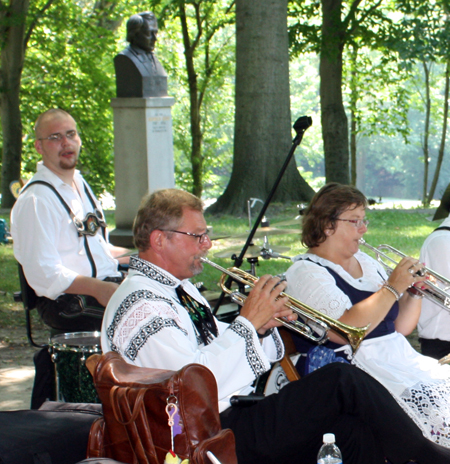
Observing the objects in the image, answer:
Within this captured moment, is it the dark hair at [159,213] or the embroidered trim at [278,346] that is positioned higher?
the dark hair at [159,213]

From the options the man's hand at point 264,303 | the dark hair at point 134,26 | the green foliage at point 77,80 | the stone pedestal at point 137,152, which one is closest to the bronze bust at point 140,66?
the dark hair at point 134,26

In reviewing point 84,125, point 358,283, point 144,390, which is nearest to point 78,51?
point 84,125

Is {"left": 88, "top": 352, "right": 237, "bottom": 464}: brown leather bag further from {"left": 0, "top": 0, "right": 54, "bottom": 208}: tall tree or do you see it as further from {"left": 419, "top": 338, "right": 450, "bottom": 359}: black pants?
{"left": 0, "top": 0, "right": 54, "bottom": 208}: tall tree

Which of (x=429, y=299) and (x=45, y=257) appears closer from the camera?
(x=429, y=299)

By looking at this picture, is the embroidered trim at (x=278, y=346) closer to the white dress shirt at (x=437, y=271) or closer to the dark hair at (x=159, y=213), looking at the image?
the dark hair at (x=159, y=213)

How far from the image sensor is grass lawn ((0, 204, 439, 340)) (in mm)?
7414

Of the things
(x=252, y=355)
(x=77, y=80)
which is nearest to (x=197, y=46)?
(x=77, y=80)

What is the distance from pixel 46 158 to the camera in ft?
14.5

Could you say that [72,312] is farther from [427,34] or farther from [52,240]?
[427,34]

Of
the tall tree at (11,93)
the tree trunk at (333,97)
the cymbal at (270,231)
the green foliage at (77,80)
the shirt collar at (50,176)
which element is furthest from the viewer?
the green foliage at (77,80)

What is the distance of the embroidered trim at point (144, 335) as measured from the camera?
2525 mm

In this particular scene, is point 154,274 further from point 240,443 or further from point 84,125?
point 84,125

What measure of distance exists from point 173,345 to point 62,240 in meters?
1.92

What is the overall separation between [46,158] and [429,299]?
101 inches
